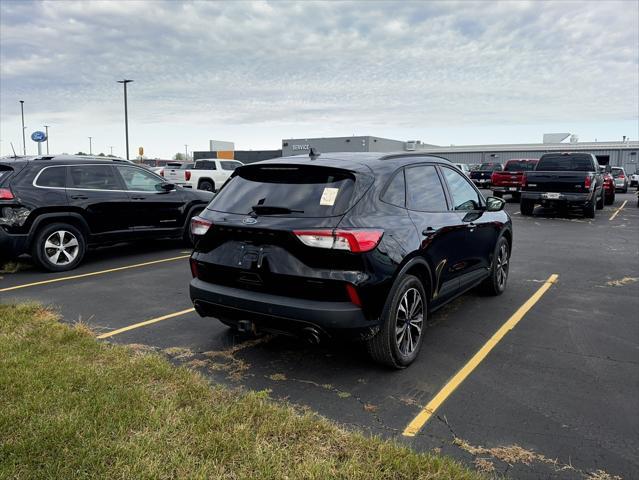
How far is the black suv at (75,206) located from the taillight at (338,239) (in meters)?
5.61

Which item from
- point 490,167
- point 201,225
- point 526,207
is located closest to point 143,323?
point 201,225

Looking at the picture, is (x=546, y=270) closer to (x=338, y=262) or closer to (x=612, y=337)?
(x=612, y=337)

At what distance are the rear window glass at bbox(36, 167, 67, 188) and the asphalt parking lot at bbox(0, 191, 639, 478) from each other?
1.38 metres

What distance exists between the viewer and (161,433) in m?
3.00

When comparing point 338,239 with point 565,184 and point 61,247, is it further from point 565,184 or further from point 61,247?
point 565,184

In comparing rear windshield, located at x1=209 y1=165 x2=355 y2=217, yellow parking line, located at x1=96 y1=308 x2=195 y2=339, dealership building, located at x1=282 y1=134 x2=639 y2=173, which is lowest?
yellow parking line, located at x1=96 y1=308 x2=195 y2=339

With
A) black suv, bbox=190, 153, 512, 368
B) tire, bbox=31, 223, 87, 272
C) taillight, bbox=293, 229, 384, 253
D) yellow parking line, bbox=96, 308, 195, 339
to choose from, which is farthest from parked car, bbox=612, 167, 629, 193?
taillight, bbox=293, 229, 384, 253

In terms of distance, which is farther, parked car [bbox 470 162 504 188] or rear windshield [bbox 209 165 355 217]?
parked car [bbox 470 162 504 188]

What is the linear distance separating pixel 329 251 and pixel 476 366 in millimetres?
1713

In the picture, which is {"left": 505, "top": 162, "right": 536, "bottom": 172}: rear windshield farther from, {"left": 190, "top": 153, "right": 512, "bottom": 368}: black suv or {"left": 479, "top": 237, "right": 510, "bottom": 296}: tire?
{"left": 190, "top": 153, "right": 512, "bottom": 368}: black suv

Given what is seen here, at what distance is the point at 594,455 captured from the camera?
9.86ft

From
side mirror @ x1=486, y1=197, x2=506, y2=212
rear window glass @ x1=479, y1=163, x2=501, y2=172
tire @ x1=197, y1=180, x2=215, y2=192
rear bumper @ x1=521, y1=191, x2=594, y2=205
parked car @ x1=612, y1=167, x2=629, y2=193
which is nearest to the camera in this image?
side mirror @ x1=486, y1=197, x2=506, y2=212

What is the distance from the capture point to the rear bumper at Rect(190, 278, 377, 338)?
361 centimetres

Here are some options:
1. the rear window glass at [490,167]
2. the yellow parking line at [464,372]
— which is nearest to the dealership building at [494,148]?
the rear window glass at [490,167]
